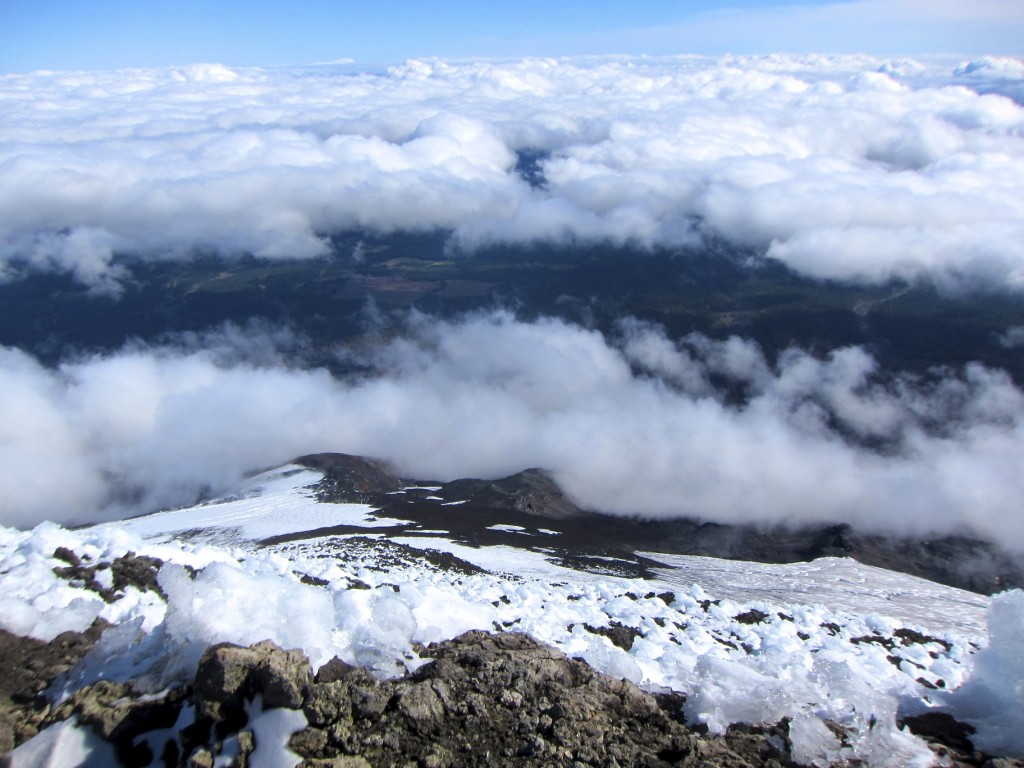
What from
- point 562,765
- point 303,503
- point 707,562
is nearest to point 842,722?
point 562,765

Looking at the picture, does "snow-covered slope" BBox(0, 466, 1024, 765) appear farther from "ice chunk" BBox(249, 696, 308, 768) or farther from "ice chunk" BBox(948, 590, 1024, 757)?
"ice chunk" BBox(249, 696, 308, 768)

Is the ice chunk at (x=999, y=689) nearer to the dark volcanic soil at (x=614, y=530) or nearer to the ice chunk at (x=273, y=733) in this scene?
the ice chunk at (x=273, y=733)

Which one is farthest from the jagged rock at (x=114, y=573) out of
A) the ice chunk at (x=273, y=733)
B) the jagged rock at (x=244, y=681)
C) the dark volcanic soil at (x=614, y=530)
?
the dark volcanic soil at (x=614, y=530)

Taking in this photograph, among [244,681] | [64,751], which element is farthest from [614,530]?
[64,751]

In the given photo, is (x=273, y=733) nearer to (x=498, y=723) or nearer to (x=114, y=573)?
(x=498, y=723)

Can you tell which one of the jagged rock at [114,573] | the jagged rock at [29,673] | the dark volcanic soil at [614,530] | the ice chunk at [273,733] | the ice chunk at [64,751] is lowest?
the dark volcanic soil at [614,530]

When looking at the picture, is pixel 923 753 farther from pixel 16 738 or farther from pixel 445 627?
pixel 16 738

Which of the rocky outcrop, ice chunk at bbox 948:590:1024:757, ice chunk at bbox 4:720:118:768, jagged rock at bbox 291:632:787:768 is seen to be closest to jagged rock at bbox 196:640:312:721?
the rocky outcrop
